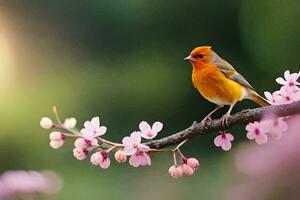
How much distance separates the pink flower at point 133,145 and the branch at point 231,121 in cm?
2

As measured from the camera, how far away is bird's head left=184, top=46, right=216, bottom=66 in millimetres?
679

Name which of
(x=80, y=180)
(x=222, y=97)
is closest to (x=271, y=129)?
(x=222, y=97)

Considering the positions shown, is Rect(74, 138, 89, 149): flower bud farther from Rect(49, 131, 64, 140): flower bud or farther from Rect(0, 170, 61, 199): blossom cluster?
Rect(0, 170, 61, 199): blossom cluster

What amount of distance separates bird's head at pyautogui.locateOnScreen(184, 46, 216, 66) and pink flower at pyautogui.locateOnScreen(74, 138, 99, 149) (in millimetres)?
140

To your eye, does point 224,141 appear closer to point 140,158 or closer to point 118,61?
point 140,158

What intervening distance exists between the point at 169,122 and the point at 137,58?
1.14 feet

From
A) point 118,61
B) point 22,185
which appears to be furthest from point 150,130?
point 118,61

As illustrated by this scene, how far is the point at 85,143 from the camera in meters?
0.60

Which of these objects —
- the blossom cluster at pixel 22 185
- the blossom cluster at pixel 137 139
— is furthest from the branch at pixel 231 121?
the blossom cluster at pixel 22 185

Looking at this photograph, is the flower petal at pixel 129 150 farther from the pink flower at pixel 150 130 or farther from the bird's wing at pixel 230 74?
the bird's wing at pixel 230 74

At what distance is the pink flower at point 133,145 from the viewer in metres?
0.59

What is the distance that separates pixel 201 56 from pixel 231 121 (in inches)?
4.4

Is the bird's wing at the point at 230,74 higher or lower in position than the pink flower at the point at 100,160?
higher

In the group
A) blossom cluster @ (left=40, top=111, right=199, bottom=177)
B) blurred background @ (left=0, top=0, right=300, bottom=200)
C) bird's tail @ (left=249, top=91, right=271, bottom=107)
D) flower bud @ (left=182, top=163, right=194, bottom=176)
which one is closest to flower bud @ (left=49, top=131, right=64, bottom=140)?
blossom cluster @ (left=40, top=111, right=199, bottom=177)
